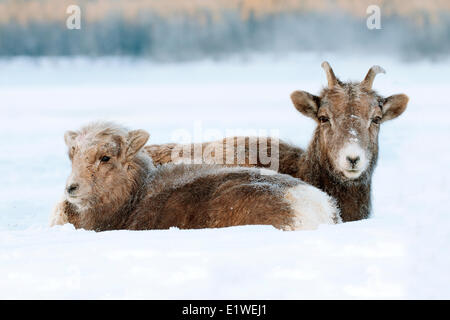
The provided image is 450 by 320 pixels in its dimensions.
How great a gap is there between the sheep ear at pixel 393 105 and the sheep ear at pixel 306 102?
0.86m

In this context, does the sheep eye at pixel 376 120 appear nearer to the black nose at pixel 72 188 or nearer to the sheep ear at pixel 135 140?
the sheep ear at pixel 135 140

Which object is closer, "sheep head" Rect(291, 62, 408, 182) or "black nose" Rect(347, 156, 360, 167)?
"black nose" Rect(347, 156, 360, 167)

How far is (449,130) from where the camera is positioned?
22.9m

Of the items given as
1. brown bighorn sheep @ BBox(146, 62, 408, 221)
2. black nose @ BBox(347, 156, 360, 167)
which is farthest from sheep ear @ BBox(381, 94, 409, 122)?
A: black nose @ BBox(347, 156, 360, 167)

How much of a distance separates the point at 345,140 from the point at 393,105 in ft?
4.05

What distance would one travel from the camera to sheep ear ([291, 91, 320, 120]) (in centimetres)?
788

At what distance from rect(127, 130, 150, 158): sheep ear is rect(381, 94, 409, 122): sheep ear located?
9.96ft

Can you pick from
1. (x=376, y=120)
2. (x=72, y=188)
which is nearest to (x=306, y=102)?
(x=376, y=120)

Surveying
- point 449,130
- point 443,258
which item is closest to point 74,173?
point 443,258

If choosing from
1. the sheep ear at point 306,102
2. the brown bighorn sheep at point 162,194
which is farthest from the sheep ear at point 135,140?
the sheep ear at point 306,102

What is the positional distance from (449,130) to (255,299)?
20910 millimetres

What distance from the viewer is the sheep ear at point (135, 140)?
23.5ft

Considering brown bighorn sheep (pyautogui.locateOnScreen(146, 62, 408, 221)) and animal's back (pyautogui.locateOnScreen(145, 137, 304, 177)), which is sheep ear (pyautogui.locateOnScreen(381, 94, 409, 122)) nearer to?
brown bighorn sheep (pyautogui.locateOnScreen(146, 62, 408, 221))

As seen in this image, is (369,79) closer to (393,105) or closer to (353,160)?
(393,105)
